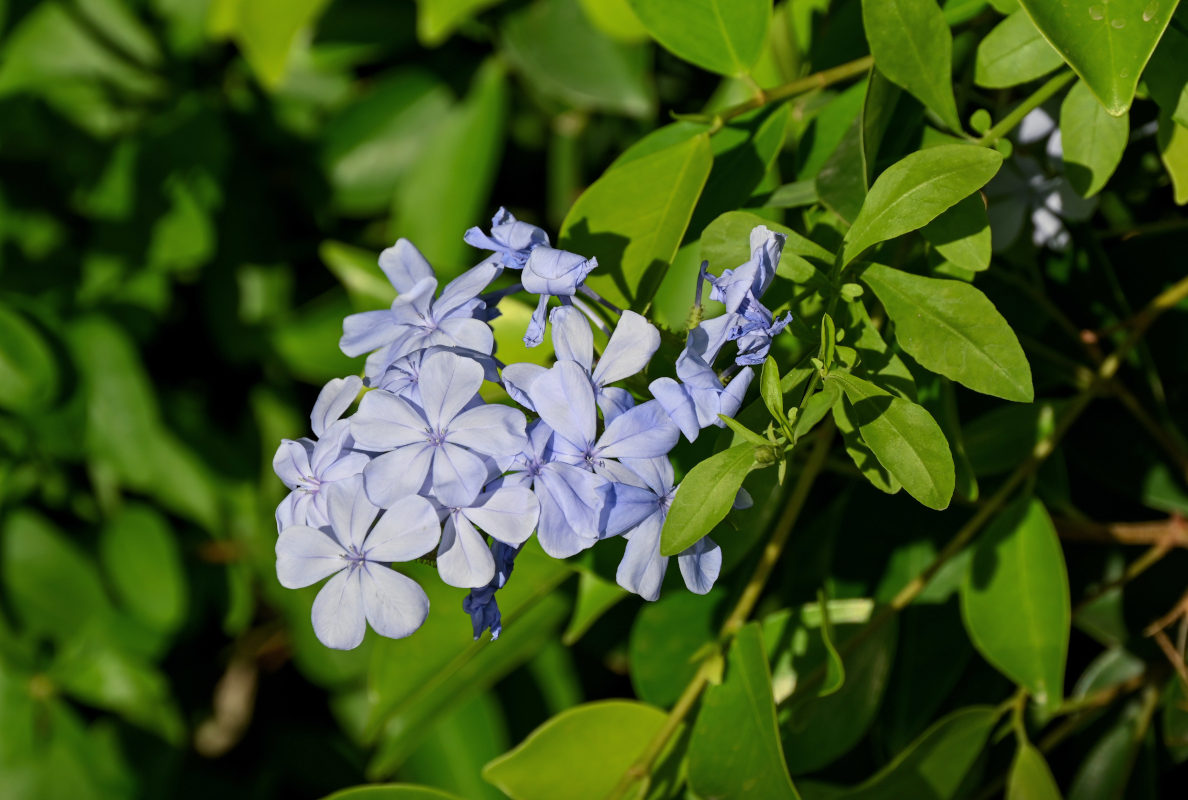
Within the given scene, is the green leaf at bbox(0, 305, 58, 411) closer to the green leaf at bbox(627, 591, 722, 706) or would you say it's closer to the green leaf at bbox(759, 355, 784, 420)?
the green leaf at bbox(627, 591, 722, 706)

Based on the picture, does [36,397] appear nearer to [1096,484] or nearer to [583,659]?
[583,659]

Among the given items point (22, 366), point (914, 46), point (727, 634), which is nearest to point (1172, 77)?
point (914, 46)

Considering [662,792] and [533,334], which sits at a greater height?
[533,334]

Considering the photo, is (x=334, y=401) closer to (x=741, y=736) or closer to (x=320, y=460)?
(x=320, y=460)

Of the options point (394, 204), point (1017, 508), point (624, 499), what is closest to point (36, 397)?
point (394, 204)

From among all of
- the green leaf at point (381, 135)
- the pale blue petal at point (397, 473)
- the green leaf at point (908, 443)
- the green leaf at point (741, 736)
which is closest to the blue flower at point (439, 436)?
the pale blue petal at point (397, 473)

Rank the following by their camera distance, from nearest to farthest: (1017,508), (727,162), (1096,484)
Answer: (727,162) → (1017,508) → (1096,484)

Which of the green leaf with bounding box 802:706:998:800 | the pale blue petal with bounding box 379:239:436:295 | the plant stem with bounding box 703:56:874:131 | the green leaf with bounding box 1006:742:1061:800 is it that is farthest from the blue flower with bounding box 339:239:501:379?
the green leaf with bounding box 1006:742:1061:800
